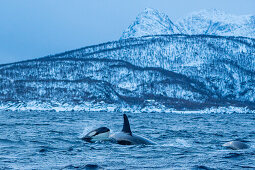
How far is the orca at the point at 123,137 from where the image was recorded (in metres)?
20.3

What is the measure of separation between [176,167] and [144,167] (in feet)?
3.51

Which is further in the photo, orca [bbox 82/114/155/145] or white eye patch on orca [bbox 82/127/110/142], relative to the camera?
white eye patch on orca [bbox 82/127/110/142]

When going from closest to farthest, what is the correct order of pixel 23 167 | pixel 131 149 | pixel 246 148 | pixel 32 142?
1. pixel 23 167
2. pixel 131 149
3. pixel 246 148
4. pixel 32 142

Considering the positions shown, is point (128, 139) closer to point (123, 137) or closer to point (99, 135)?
point (123, 137)

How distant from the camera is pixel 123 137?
2061cm

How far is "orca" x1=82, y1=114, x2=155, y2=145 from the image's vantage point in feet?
66.7

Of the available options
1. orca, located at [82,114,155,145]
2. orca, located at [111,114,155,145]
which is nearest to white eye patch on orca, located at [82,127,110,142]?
orca, located at [82,114,155,145]

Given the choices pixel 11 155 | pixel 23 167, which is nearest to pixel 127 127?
pixel 11 155

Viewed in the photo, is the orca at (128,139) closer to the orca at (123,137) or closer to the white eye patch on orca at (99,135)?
the orca at (123,137)

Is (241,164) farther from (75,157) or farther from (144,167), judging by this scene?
(75,157)

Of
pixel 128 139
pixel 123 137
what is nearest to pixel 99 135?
pixel 123 137

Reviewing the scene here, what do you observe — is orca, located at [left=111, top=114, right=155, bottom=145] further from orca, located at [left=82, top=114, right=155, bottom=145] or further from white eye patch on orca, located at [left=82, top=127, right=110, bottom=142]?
white eye patch on orca, located at [left=82, top=127, right=110, bottom=142]

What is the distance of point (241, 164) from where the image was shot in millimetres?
14297

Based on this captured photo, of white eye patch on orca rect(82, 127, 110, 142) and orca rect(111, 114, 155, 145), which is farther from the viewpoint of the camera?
white eye patch on orca rect(82, 127, 110, 142)
